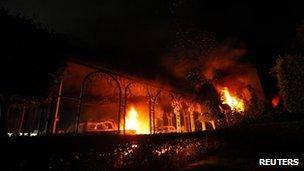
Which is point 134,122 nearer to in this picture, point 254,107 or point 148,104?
point 148,104

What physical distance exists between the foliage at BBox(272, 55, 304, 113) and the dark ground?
2260 mm

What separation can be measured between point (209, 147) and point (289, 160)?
384 centimetres

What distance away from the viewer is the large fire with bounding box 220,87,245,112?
64.5 feet

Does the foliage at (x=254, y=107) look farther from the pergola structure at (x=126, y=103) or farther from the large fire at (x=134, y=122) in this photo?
the large fire at (x=134, y=122)

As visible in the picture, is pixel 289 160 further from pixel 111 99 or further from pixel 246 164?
pixel 111 99

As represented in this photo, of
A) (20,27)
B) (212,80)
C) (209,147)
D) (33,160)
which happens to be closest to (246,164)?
(209,147)

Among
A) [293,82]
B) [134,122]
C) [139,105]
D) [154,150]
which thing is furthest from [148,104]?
[154,150]

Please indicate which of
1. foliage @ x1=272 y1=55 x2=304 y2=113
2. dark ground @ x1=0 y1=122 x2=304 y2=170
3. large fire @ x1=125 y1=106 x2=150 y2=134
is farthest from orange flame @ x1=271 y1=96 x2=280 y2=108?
large fire @ x1=125 y1=106 x2=150 y2=134

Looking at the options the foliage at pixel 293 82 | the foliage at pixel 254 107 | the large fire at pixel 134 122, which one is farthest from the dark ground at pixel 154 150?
the large fire at pixel 134 122

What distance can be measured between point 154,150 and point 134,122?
1130 cm

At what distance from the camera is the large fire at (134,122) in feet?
62.7

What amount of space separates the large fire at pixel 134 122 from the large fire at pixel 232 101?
761 centimetres

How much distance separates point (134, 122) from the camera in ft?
64.0

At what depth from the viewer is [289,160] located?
30.3 ft
